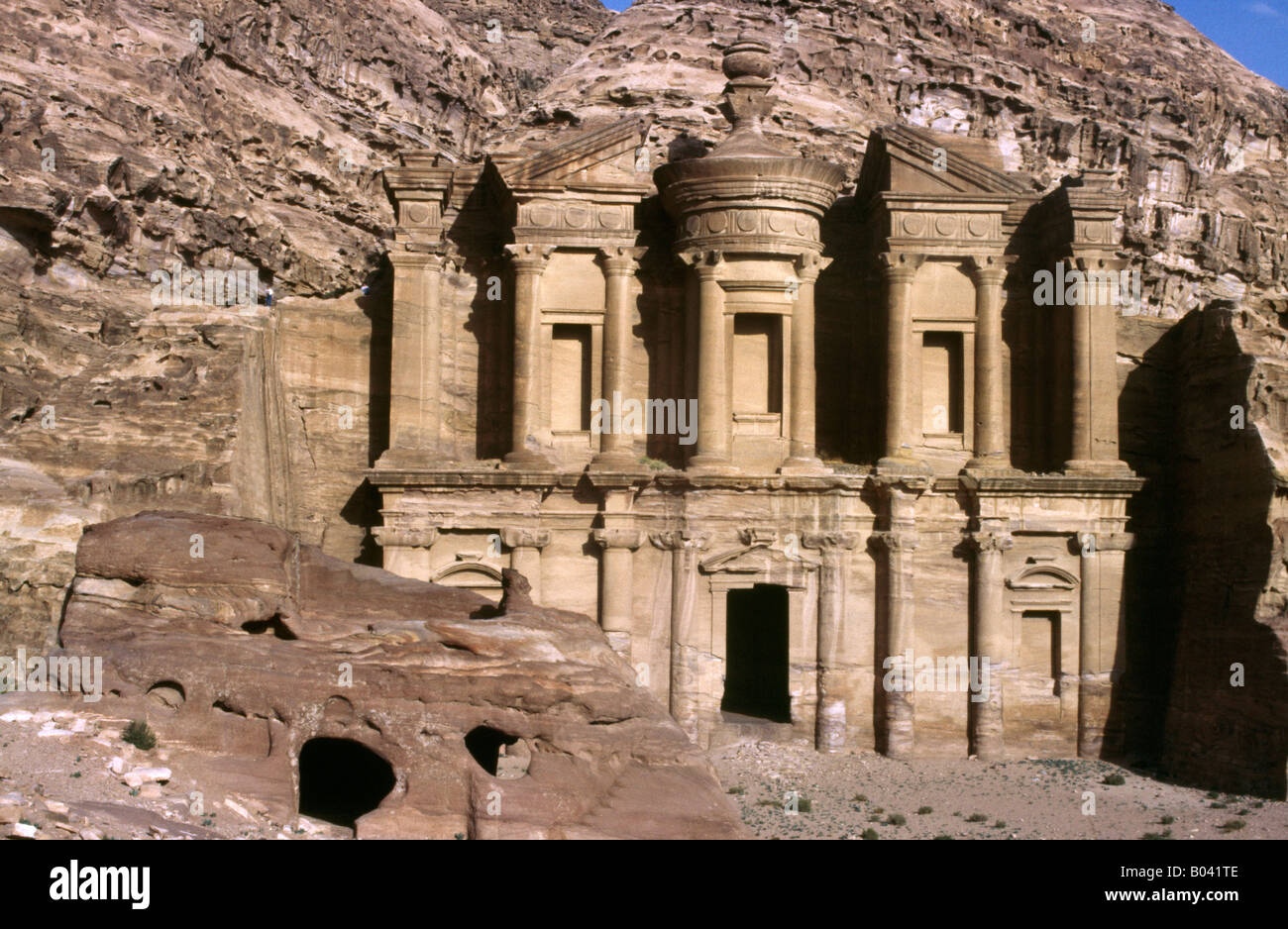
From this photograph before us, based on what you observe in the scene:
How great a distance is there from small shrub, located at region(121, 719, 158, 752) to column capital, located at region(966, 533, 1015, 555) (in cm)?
1668

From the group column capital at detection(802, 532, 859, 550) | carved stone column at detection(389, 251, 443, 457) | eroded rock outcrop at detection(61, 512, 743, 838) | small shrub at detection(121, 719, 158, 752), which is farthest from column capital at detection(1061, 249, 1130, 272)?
small shrub at detection(121, 719, 158, 752)

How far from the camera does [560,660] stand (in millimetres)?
19406

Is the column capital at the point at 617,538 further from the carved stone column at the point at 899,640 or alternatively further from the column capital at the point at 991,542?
the column capital at the point at 991,542

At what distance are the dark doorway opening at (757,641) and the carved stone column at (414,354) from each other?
26.8 ft

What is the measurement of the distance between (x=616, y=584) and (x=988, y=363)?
28.8 feet

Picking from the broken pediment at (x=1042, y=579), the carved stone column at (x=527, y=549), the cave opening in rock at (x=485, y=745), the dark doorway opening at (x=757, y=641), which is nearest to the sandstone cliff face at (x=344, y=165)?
the broken pediment at (x=1042, y=579)

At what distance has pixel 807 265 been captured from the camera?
94.2 ft

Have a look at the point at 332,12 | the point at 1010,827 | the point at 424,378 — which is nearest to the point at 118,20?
the point at 332,12

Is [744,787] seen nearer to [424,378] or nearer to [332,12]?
[424,378]

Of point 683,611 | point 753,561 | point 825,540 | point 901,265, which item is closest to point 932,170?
point 901,265

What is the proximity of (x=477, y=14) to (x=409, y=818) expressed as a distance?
5817 cm

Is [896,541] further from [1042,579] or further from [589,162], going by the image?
[589,162]

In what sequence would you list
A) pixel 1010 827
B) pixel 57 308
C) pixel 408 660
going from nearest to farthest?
1. pixel 408 660
2. pixel 1010 827
3. pixel 57 308

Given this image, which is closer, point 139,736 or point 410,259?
point 139,736
